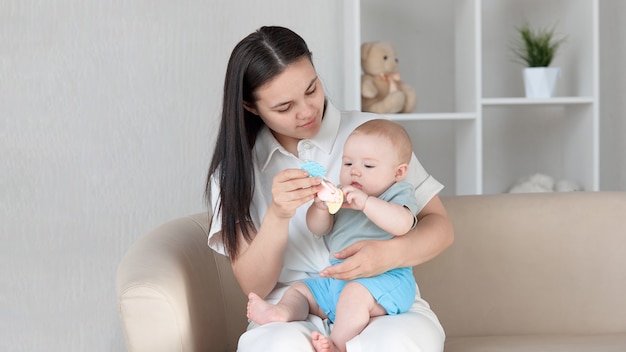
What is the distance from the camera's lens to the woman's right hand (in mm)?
1542

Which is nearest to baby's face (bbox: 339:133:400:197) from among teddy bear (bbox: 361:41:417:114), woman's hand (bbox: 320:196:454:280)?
woman's hand (bbox: 320:196:454:280)

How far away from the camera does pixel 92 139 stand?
8.74 ft

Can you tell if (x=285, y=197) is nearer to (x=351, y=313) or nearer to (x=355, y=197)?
(x=355, y=197)

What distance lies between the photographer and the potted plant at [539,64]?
279cm

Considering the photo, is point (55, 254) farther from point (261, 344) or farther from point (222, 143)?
point (261, 344)

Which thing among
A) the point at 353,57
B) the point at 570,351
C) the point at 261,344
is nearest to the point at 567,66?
the point at 353,57

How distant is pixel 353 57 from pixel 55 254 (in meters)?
1.11

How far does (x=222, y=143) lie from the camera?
174 cm

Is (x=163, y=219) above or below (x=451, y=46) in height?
below

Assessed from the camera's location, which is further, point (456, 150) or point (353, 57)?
point (456, 150)

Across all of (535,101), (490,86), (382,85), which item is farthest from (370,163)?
(490,86)

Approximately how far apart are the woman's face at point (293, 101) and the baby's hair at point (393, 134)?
111 mm

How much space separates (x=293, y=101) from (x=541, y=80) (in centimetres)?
138

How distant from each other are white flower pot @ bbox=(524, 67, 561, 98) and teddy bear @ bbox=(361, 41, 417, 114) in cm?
40
